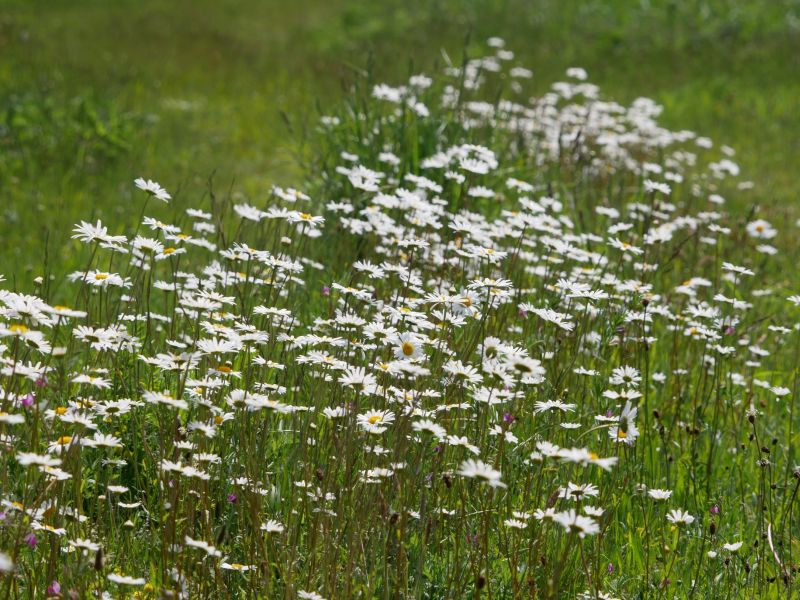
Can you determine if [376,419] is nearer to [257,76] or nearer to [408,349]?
[408,349]

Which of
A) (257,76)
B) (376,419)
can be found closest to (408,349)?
(376,419)

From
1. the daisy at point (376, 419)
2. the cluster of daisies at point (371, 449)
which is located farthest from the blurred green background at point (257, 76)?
the daisy at point (376, 419)

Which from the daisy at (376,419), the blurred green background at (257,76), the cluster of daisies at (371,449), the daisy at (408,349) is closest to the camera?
the cluster of daisies at (371,449)

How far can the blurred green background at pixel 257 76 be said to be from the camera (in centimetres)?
Answer: 737

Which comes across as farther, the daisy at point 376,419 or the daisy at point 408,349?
the daisy at point 408,349

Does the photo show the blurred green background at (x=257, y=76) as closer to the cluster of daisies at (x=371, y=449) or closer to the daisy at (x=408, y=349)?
the cluster of daisies at (x=371, y=449)

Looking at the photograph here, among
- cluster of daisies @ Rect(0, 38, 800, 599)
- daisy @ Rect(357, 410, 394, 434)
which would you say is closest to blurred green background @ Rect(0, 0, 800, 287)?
cluster of daisies @ Rect(0, 38, 800, 599)

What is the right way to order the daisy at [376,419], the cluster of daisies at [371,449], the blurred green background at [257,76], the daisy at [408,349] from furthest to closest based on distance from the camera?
the blurred green background at [257,76] < the daisy at [408,349] < the daisy at [376,419] < the cluster of daisies at [371,449]

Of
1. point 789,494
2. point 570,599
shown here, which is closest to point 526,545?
point 570,599

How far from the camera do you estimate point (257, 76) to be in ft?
40.9

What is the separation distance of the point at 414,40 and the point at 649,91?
3949mm

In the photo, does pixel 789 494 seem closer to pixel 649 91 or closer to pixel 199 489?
pixel 199 489

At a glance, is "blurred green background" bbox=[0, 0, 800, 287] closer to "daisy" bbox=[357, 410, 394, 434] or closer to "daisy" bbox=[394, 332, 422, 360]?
"daisy" bbox=[394, 332, 422, 360]

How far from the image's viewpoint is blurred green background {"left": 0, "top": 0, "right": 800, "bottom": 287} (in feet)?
24.2
